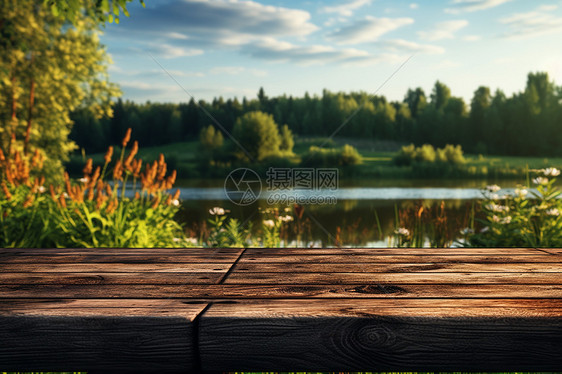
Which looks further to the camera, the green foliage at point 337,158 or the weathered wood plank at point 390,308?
the green foliage at point 337,158

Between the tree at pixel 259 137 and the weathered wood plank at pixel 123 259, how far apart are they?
144 ft

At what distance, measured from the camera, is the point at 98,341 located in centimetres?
116

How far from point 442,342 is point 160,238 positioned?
4756mm

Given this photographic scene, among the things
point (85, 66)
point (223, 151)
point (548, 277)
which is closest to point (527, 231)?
point (548, 277)

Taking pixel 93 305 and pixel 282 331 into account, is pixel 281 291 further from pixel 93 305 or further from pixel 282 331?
pixel 93 305

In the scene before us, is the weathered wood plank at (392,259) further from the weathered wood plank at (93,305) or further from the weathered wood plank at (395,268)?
the weathered wood plank at (93,305)

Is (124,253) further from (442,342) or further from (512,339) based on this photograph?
(512,339)

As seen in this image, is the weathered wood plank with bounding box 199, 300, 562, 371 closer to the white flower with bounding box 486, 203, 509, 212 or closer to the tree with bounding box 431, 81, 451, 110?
the white flower with bounding box 486, 203, 509, 212

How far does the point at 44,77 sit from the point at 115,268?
1603cm

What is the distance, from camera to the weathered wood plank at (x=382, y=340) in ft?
3.75

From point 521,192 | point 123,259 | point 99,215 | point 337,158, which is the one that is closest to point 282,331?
point 123,259

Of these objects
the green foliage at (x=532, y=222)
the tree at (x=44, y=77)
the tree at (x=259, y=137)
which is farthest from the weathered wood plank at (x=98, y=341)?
the tree at (x=259, y=137)

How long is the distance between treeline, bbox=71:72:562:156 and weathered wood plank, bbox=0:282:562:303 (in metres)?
48.4

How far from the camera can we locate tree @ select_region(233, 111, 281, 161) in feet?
153
